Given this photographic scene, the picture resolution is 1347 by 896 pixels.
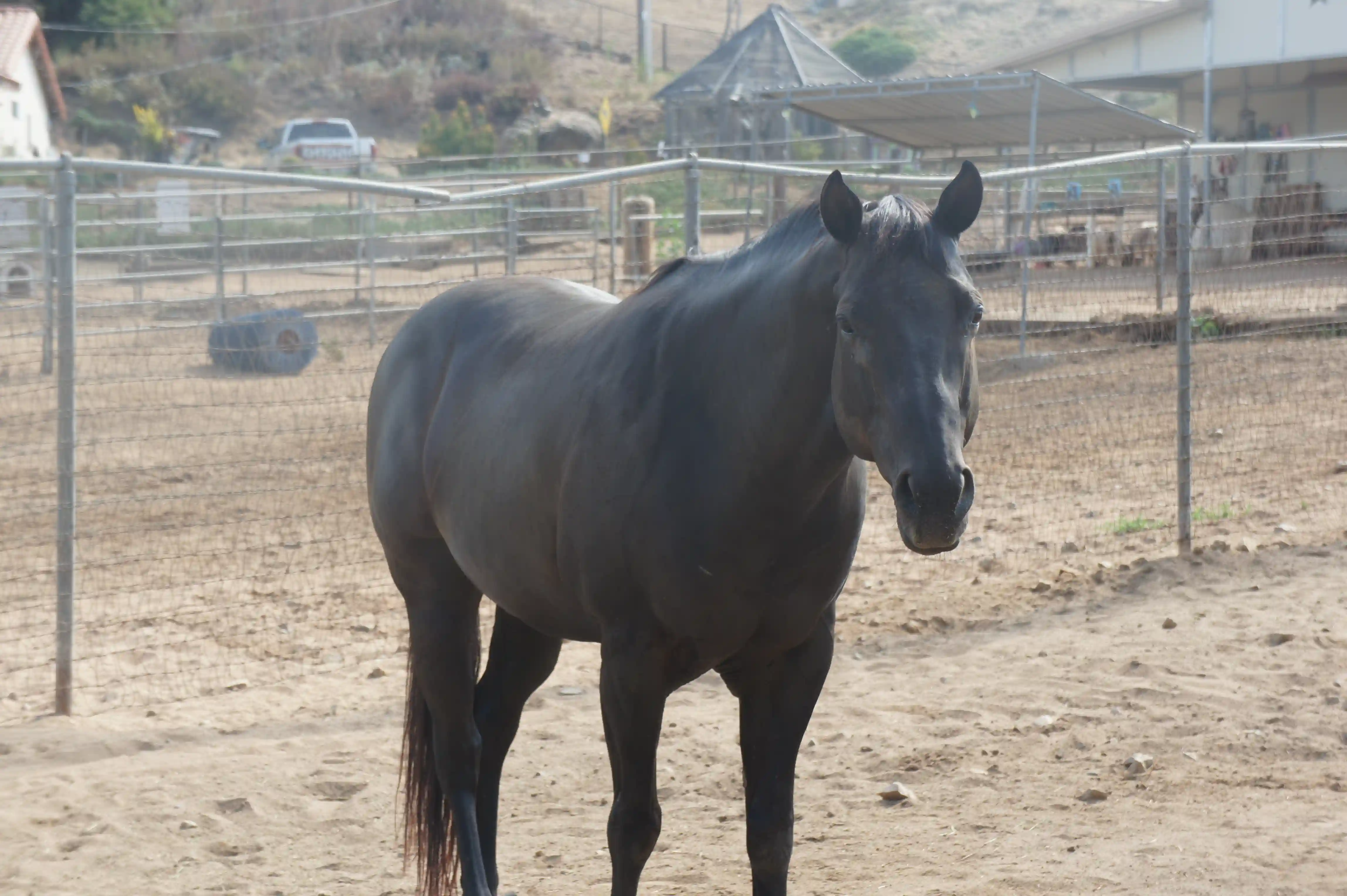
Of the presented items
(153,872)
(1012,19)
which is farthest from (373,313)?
(1012,19)

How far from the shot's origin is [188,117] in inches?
1564

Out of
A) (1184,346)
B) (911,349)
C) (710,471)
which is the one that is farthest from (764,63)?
(911,349)

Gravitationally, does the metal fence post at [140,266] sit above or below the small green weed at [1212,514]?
above

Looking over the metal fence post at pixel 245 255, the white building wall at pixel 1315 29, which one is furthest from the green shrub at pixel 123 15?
the white building wall at pixel 1315 29

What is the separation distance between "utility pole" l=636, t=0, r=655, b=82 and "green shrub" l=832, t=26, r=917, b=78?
9.28 m

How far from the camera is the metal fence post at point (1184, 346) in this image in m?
6.50

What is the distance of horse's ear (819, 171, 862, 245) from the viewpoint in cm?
227

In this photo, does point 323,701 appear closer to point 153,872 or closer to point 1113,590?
point 153,872

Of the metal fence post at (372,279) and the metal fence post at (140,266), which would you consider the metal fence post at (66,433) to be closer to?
the metal fence post at (372,279)

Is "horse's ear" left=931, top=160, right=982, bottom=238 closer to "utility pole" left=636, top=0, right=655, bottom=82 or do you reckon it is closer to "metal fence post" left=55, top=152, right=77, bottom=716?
"metal fence post" left=55, top=152, right=77, bottom=716

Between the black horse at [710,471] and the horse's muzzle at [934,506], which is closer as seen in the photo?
the horse's muzzle at [934,506]

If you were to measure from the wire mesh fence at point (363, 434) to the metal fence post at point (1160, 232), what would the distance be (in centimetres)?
3

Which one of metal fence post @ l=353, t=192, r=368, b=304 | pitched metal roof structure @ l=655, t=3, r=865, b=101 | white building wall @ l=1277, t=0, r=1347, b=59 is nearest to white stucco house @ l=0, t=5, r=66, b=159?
metal fence post @ l=353, t=192, r=368, b=304

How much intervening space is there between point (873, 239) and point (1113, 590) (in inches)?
166
